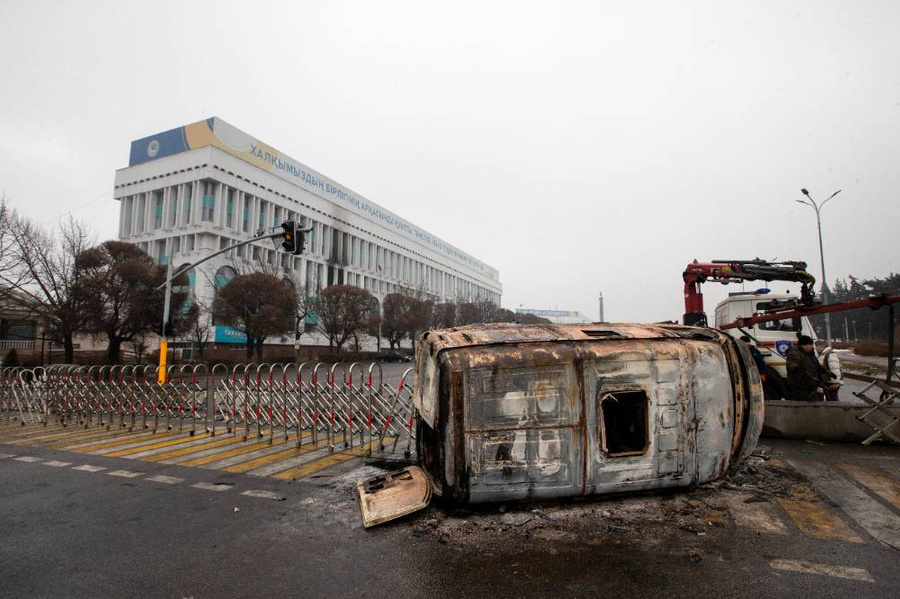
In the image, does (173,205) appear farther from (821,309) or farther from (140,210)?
(821,309)

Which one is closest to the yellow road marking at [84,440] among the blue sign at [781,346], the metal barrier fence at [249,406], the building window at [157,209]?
the metal barrier fence at [249,406]

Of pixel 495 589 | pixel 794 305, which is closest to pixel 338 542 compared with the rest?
pixel 495 589

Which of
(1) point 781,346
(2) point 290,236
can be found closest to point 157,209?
(2) point 290,236

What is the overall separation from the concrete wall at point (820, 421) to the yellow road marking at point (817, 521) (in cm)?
401

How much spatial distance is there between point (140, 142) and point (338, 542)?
200 ft

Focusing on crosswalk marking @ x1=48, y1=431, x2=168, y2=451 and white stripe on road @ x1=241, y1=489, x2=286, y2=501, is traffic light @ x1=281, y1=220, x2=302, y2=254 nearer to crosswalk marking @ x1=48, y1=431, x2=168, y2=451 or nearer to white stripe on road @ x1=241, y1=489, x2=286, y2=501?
→ crosswalk marking @ x1=48, y1=431, x2=168, y2=451

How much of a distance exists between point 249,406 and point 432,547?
7521 mm

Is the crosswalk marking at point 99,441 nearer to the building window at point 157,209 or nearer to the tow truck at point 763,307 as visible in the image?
the tow truck at point 763,307

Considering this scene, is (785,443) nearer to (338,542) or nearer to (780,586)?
(780,586)

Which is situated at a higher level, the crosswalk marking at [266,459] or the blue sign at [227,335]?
the blue sign at [227,335]

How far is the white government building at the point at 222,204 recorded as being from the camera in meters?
46.6

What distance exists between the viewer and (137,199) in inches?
2005

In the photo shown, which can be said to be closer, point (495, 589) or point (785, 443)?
point (495, 589)

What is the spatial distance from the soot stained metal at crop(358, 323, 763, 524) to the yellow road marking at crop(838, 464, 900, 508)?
1814 millimetres
